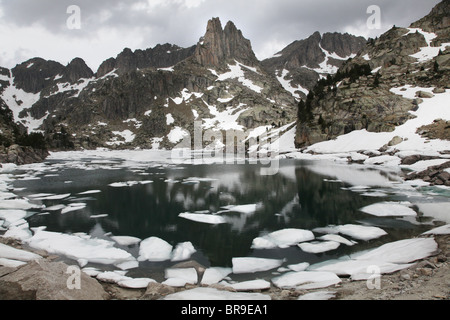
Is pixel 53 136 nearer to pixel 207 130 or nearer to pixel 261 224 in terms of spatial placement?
pixel 207 130

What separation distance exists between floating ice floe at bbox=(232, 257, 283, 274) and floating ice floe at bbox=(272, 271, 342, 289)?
1.11 metres

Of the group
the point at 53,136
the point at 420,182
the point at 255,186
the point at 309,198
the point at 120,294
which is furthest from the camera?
Result: the point at 53,136

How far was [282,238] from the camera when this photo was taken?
1416 cm

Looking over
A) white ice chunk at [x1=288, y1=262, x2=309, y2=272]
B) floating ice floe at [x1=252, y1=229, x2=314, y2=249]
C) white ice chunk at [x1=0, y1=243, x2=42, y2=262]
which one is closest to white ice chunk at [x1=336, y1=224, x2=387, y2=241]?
floating ice floe at [x1=252, y1=229, x2=314, y2=249]

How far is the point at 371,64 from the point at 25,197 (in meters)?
112

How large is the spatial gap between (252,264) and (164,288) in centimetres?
405

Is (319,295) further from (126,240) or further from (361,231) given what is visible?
(126,240)

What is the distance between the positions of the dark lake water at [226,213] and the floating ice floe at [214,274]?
0.65 metres

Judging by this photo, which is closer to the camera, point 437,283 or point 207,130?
point 437,283

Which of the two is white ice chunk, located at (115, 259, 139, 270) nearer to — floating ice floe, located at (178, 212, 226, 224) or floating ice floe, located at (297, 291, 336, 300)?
floating ice floe, located at (178, 212, 226, 224)

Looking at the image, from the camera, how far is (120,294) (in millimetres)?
8469

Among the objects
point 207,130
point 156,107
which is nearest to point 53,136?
point 156,107

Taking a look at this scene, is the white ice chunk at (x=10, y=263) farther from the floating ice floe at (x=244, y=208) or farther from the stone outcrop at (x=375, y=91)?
the stone outcrop at (x=375, y=91)
